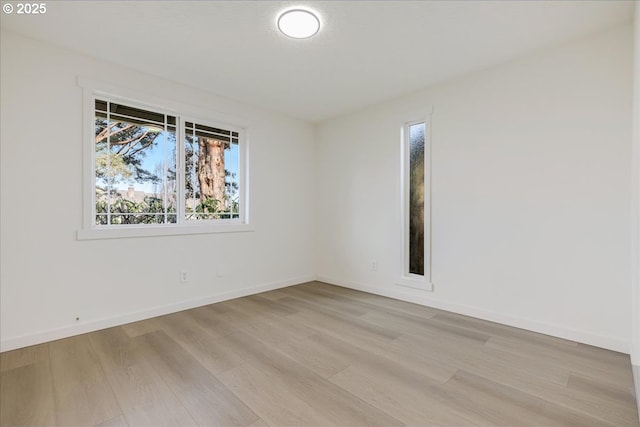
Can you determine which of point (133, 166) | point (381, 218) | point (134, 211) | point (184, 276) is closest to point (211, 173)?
point (133, 166)

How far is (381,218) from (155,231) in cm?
254

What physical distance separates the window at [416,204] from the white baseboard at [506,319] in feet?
0.51

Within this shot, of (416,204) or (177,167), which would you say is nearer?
(177,167)

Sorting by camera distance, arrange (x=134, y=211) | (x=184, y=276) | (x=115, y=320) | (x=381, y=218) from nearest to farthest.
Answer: (x=115, y=320)
(x=134, y=211)
(x=184, y=276)
(x=381, y=218)

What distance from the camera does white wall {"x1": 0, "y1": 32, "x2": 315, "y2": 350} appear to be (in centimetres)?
229

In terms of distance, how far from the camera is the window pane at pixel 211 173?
3367 millimetres

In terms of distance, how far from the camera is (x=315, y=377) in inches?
74.6

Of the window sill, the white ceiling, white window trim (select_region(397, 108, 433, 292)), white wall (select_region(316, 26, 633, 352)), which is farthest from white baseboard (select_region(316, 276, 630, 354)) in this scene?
the white ceiling

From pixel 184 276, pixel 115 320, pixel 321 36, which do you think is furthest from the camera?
pixel 184 276

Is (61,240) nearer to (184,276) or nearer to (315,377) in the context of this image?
(184,276)

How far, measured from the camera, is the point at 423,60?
2.70 m

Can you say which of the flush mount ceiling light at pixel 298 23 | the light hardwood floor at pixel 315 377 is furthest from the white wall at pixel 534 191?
the flush mount ceiling light at pixel 298 23

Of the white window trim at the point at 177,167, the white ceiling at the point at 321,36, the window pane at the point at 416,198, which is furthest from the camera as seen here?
the window pane at the point at 416,198

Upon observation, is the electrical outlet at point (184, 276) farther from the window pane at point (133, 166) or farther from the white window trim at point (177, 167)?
the window pane at point (133, 166)
